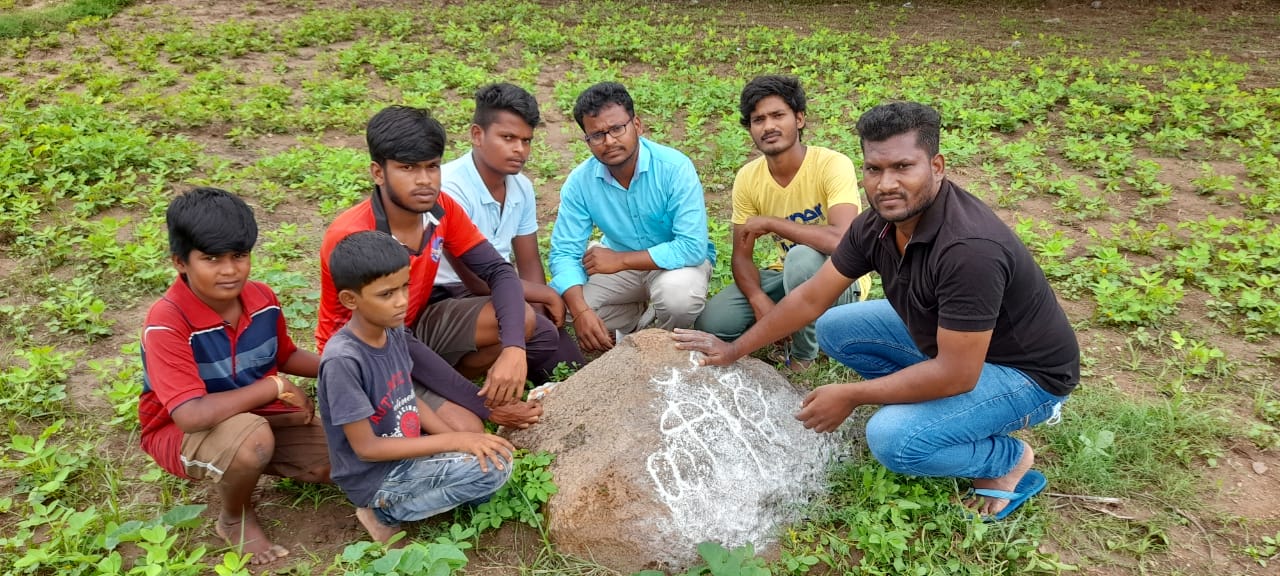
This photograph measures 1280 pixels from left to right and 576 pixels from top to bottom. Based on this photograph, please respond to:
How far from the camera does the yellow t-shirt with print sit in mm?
3836

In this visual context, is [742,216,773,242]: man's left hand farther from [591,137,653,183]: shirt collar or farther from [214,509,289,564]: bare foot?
[214,509,289,564]: bare foot

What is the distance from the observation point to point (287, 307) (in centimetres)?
441

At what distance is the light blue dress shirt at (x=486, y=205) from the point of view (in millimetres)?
3826

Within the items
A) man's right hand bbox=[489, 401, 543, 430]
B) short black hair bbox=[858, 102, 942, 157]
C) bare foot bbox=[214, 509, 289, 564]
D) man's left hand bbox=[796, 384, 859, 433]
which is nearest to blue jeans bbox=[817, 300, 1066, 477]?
man's left hand bbox=[796, 384, 859, 433]

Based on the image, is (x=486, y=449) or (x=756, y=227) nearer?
(x=486, y=449)

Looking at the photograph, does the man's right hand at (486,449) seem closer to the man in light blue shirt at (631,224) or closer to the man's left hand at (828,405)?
the man's left hand at (828,405)

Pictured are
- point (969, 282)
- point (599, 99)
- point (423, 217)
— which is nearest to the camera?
point (969, 282)

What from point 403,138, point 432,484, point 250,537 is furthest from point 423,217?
→ point 250,537

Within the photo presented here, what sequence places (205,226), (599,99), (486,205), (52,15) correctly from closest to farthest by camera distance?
(205,226), (599,99), (486,205), (52,15)

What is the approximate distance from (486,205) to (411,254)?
0.60 m

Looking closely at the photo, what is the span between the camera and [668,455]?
9.71 ft

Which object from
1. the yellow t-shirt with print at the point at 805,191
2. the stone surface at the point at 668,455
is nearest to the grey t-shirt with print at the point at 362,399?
the stone surface at the point at 668,455

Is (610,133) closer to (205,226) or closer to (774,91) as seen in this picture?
(774,91)

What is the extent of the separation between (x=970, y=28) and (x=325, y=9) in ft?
28.9
